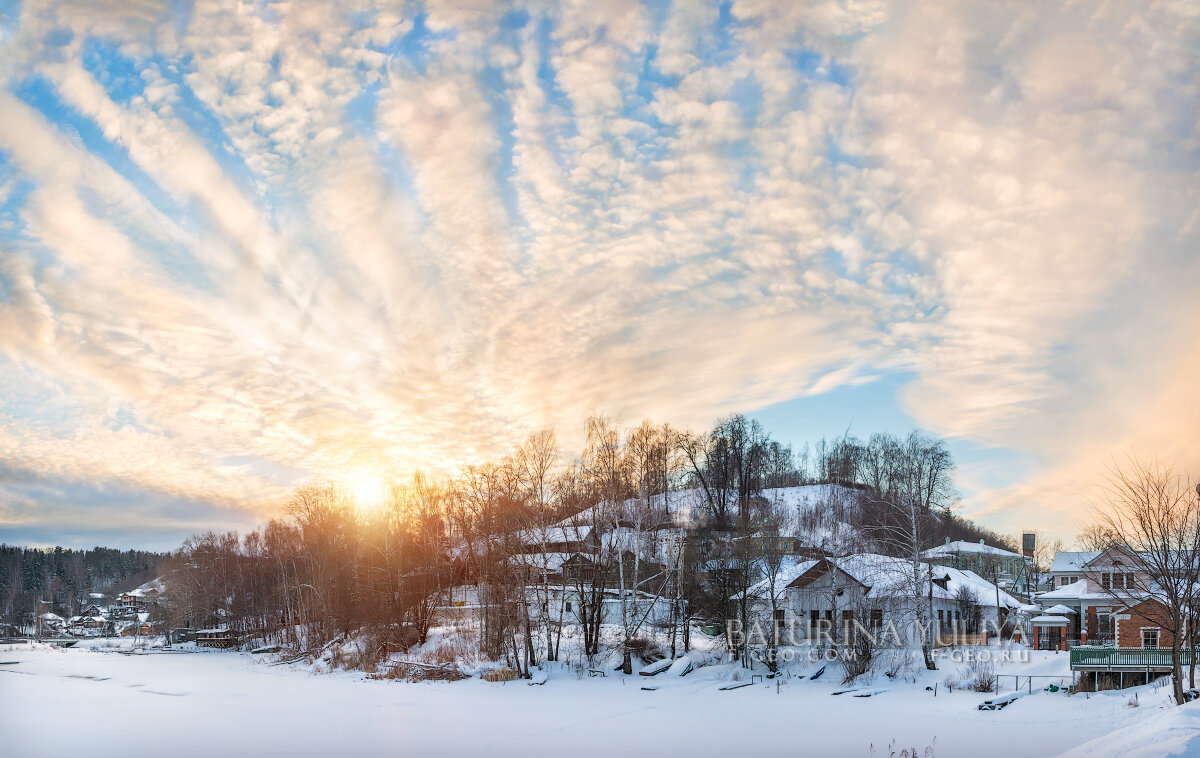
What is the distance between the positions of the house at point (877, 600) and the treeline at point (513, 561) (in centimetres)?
232

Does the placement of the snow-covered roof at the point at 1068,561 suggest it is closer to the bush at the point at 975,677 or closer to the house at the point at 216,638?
the bush at the point at 975,677

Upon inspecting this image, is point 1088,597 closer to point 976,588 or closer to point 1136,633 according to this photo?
point 1136,633

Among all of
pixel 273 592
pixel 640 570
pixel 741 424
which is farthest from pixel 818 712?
pixel 741 424

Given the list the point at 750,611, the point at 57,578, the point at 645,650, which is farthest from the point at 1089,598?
the point at 57,578

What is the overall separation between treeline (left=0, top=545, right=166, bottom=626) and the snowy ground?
99.1m

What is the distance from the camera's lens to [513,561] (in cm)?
4250

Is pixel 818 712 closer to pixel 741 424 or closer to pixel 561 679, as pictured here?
pixel 561 679

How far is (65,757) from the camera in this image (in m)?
20.5

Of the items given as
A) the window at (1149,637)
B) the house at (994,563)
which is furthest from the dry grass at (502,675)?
the house at (994,563)

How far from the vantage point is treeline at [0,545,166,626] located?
129 m

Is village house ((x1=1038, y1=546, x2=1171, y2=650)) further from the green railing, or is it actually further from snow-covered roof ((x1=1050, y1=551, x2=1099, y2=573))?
the green railing

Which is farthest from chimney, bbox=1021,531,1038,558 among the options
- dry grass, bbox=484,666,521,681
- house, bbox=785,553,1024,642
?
dry grass, bbox=484,666,521,681

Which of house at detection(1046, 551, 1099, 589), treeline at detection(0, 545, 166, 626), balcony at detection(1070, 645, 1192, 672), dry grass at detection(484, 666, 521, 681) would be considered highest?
house at detection(1046, 551, 1099, 589)

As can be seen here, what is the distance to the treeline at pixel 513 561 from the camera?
43.9 meters
